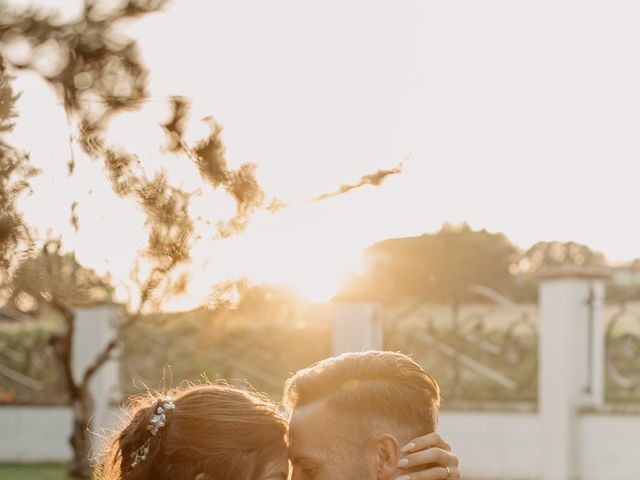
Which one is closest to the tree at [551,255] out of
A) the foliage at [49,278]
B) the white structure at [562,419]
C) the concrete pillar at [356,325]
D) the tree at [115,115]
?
the concrete pillar at [356,325]

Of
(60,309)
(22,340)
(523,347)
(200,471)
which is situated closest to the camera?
(200,471)

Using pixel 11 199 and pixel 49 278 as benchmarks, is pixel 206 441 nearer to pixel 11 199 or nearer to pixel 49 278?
pixel 11 199

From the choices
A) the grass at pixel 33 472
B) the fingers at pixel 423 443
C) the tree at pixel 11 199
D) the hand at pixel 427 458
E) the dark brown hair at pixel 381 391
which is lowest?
the grass at pixel 33 472

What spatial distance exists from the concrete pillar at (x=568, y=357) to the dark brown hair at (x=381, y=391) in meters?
7.24

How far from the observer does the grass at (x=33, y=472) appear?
431 inches

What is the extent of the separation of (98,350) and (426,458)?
991 cm

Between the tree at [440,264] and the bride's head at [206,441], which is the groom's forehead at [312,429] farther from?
the tree at [440,264]

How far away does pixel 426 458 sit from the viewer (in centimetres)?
302

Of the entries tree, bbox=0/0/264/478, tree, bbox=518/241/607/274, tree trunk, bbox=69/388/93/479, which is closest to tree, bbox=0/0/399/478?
tree, bbox=0/0/264/478

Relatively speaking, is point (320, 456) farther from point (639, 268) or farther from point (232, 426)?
point (639, 268)

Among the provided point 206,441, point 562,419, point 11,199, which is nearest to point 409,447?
point 206,441

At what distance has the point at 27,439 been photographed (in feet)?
41.7

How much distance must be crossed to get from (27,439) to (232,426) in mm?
10212

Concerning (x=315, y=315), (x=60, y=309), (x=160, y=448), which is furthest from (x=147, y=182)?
A: (x=315, y=315)
